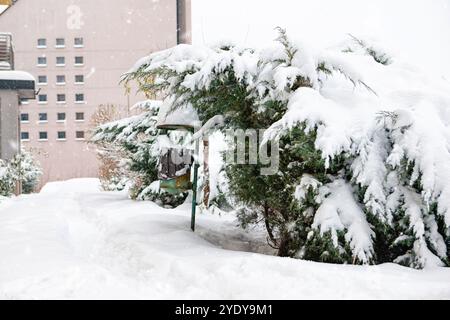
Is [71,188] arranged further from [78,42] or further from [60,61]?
[78,42]

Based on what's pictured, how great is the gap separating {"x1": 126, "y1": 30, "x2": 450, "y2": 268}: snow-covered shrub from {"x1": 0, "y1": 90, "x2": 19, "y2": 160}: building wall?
46.6ft

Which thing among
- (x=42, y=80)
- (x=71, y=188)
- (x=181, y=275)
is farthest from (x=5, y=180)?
(x=42, y=80)

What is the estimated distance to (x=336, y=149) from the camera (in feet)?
13.3

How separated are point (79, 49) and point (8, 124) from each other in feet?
77.4

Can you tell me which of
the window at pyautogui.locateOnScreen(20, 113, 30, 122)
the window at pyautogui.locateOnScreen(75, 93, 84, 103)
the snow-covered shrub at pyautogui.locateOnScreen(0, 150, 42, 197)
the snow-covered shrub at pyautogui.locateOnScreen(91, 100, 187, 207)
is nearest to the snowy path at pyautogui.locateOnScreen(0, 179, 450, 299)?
the snow-covered shrub at pyautogui.locateOnScreen(91, 100, 187, 207)

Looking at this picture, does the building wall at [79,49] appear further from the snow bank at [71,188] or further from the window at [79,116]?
the snow bank at [71,188]

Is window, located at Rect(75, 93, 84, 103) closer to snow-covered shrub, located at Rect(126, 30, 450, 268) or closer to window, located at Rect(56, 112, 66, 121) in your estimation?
window, located at Rect(56, 112, 66, 121)

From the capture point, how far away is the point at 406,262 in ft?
13.8

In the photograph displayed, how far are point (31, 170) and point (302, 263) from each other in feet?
67.2

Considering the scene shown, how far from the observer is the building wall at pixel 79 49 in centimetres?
3859

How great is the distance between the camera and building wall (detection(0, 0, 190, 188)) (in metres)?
38.6

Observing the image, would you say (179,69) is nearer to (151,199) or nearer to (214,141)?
(214,141)

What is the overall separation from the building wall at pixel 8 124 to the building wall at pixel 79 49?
→ 20093mm
